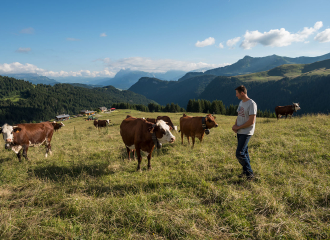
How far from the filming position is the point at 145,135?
22.0 feet

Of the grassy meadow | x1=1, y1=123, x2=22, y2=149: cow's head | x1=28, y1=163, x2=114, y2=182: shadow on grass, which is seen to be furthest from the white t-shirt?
x1=1, y1=123, x2=22, y2=149: cow's head

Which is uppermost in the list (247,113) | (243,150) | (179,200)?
(247,113)

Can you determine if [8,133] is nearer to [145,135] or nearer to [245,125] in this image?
[145,135]

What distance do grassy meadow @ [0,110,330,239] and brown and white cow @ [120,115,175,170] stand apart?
3.41 feet

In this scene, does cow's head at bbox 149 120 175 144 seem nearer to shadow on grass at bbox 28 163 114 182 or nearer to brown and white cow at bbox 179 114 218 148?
shadow on grass at bbox 28 163 114 182

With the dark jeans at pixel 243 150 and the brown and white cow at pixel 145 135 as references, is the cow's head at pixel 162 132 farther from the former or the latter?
the dark jeans at pixel 243 150

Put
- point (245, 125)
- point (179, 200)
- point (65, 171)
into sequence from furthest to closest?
1. point (65, 171)
2. point (245, 125)
3. point (179, 200)

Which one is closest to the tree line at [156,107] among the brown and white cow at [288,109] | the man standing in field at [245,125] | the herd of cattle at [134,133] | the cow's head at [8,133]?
the brown and white cow at [288,109]

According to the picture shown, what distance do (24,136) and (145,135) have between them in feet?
23.5

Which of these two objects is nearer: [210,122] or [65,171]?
[65,171]

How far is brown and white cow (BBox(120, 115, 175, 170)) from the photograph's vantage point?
6.16 m

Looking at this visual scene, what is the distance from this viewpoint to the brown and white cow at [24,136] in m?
7.69

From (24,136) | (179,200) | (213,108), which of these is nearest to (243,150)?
(179,200)

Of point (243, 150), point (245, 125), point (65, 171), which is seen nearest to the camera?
point (245, 125)
